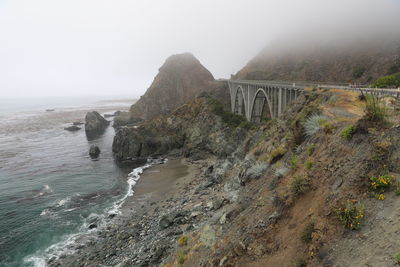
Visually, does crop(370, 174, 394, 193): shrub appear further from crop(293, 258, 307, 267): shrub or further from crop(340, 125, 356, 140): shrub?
crop(293, 258, 307, 267): shrub

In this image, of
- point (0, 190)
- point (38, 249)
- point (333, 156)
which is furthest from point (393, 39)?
point (0, 190)

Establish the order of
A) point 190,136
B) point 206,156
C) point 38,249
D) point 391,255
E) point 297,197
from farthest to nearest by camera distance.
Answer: point 190,136 < point 206,156 < point 38,249 < point 297,197 < point 391,255

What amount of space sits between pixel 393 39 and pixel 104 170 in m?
89.8

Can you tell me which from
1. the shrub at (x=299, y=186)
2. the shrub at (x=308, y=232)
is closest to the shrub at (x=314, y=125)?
the shrub at (x=299, y=186)

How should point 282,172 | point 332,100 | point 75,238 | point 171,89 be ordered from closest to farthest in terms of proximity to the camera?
point 282,172 → point 332,100 → point 75,238 → point 171,89

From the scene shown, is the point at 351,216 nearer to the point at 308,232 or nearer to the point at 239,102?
the point at 308,232

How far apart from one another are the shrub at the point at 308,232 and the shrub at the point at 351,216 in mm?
992

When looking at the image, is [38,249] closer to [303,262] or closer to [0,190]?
[0,190]

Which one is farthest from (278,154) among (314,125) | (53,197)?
(53,197)

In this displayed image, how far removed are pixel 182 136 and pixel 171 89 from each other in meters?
50.0

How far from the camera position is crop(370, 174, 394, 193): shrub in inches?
298

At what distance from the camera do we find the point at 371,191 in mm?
7820

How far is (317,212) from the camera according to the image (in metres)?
8.55

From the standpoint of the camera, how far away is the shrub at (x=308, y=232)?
26.4ft
